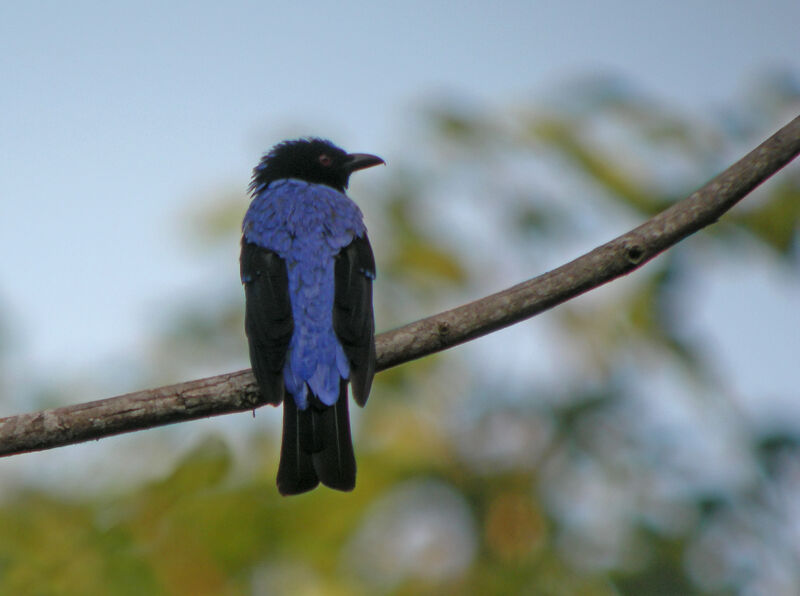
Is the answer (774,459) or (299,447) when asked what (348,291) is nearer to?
(299,447)

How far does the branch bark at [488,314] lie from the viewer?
361cm

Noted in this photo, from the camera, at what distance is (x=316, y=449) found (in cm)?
421

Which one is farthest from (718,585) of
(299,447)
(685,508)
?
(299,447)

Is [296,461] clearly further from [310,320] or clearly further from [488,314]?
[488,314]

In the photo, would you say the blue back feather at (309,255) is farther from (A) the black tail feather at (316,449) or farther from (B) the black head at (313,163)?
(B) the black head at (313,163)

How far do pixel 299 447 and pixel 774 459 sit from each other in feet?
7.67

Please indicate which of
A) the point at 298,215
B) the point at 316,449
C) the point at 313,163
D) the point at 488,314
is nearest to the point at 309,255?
the point at 298,215

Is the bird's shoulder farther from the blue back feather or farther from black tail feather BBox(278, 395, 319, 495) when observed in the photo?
black tail feather BBox(278, 395, 319, 495)

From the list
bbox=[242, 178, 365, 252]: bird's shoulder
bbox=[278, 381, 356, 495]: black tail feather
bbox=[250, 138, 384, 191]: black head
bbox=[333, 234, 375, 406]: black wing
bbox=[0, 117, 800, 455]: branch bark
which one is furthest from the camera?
bbox=[250, 138, 384, 191]: black head

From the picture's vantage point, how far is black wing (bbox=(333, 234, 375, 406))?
4.30 m

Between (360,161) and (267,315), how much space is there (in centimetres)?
211

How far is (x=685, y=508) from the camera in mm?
4672

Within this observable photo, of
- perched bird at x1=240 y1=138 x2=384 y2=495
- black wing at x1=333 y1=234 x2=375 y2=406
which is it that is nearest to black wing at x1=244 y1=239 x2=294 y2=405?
perched bird at x1=240 y1=138 x2=384 y2=495

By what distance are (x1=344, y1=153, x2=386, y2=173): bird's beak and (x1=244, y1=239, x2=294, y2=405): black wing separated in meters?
1.45
